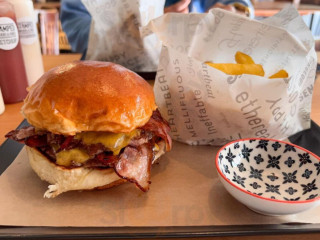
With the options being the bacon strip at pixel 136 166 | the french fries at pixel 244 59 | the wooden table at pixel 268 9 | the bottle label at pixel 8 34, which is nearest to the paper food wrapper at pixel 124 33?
the bottle label at pixel 8 34

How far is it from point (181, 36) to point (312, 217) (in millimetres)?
939

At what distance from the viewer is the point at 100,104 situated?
843mm

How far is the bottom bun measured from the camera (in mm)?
835

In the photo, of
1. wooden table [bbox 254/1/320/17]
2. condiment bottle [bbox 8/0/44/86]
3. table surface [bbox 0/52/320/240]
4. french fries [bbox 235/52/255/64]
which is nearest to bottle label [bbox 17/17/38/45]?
condiment bottle [bbox 8/0/44/86]

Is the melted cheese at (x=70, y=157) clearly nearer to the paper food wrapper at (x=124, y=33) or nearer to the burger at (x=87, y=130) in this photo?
the burger at (x=87, y=130)

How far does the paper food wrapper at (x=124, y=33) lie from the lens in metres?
1.59

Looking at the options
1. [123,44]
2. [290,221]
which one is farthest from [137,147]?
[123,44]

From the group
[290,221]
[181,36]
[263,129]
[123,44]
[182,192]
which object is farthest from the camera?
[123,44]

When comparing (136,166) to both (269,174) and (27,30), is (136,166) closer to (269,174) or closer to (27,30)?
(269,174)

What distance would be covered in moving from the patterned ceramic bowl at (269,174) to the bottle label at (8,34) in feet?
3.48

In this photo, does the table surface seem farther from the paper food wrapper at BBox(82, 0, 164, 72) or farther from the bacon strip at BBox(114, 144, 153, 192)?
the paper food wrapper at BBox(82, 0, 164, 72)

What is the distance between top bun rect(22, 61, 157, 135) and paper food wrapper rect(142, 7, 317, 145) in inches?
9.6

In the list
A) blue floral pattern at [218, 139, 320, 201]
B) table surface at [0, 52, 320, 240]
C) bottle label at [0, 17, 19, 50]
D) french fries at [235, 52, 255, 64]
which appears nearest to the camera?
table surface at [0, 52, 320, 240]

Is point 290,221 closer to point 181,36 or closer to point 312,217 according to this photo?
point 312,217
